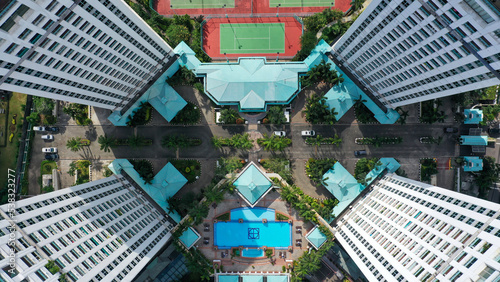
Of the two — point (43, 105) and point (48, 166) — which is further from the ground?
point (43, 105)

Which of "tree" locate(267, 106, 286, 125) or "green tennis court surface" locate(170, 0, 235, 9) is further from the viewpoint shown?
"green tennis court surface" locate(170, 0, 235, 9)

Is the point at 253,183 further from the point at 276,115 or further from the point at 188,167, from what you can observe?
the point at 188,167

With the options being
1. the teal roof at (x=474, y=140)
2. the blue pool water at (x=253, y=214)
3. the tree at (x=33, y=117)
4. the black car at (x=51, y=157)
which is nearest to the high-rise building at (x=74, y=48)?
the tree at (x=33, y=117)

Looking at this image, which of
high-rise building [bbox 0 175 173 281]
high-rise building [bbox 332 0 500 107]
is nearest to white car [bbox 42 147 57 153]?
high-rise building [bbox 0 175 173 281]

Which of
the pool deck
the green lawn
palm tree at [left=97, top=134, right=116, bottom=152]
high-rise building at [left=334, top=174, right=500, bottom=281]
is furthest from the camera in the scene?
the green lawn

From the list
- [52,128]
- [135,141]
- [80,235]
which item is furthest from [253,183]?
[52,128]

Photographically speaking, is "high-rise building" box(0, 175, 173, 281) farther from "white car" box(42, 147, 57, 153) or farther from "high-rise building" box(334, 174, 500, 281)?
"high-rise building" box(334, 174, 500, 281)

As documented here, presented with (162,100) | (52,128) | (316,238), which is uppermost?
(162,100)
